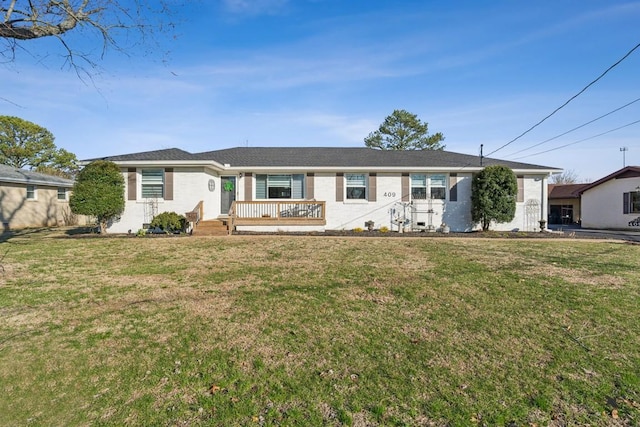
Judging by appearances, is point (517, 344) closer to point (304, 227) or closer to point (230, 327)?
point (230, 327)

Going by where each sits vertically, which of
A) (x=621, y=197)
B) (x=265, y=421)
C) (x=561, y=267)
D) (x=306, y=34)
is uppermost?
(x=306, y=34)

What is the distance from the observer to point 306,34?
38.4 ft

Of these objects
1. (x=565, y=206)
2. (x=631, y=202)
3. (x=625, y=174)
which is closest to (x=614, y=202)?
(x=631, y=202)

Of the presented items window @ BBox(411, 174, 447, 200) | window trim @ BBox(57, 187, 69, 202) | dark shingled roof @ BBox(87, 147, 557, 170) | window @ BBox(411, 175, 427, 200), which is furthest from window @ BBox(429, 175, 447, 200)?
window trim @ BBox(57, 187, 69, 202)

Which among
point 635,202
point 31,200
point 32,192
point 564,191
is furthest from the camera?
point 564,191

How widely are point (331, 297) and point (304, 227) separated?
889 cm

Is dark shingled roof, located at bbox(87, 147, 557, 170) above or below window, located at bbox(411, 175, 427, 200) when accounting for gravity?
above

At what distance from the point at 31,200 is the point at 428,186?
22166 millimetres

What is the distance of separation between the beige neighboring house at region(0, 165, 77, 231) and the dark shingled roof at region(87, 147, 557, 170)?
340 inches

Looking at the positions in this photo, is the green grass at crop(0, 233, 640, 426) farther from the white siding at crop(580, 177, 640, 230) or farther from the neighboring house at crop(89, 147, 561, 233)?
the white siding at crop(580, 177, 640, 230)

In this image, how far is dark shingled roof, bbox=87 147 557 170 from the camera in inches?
579

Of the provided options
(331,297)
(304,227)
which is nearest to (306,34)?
(304,227)

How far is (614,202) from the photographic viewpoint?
20812mm

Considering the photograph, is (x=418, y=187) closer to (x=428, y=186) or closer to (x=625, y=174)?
(x=428, y=186)
